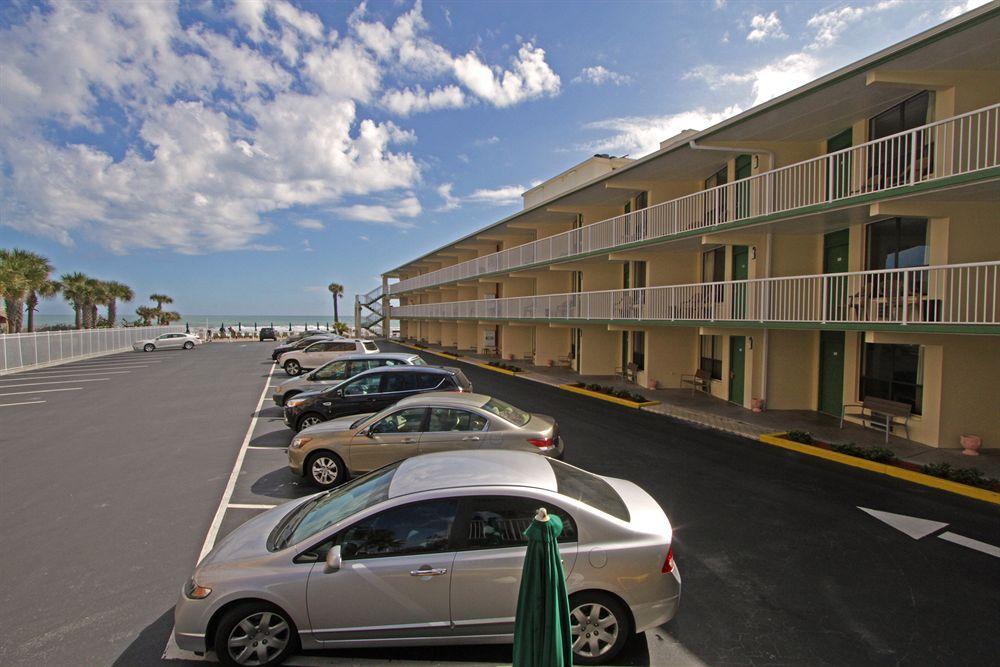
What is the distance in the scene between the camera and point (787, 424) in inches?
476

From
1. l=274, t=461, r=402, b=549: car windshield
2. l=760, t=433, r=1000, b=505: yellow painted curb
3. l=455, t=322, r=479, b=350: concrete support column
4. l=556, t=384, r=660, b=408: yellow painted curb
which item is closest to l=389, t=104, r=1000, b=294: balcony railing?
l=760, t=433, r=1000, b=505: yellow painted curb

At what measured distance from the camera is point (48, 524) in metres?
6.34

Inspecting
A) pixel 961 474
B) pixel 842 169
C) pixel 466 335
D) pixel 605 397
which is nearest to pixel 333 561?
pixel 961 474

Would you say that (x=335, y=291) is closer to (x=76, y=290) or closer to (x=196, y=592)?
(x=76, y=290)

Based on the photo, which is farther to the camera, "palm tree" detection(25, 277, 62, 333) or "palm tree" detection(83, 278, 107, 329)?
"palm tree" detection(83, 278, 107, 329)

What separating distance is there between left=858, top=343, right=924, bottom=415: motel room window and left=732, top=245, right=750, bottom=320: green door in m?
2.88

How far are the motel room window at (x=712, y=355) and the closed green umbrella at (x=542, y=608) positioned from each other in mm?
15307

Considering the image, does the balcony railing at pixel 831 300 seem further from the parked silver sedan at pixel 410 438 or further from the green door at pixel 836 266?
the parked silver sedan at pixel 410 438

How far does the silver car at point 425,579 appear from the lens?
11.9 ft

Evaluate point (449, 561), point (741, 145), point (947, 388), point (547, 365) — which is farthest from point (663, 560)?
point (547, 365)

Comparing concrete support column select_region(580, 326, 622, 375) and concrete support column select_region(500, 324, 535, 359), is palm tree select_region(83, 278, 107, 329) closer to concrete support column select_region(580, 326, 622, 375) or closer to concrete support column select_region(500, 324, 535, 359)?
concrete support column select_region(500, 324, 535, 359)

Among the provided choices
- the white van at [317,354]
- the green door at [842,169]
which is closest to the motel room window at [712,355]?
the green door at [842,169]

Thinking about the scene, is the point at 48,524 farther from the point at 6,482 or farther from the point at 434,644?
the point at 434,644

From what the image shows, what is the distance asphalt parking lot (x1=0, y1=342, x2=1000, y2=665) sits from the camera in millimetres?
4047
